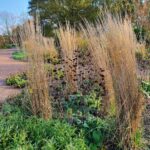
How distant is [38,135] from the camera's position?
373cm

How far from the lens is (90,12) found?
29688 mm

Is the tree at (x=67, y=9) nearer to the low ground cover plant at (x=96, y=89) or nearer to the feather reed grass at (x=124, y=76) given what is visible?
the low ground cover plant at (x=96, y=89)

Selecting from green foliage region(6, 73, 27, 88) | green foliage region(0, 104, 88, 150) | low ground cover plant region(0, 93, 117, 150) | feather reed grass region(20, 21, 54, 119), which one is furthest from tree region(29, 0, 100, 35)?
green foliage region(0, 104, 88, 150)

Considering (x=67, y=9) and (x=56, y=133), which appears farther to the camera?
(x=67, y=9)

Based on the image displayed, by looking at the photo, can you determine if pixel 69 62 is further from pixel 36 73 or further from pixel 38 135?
pixel 38 135

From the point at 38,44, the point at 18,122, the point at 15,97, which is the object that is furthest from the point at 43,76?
the point at 15,97

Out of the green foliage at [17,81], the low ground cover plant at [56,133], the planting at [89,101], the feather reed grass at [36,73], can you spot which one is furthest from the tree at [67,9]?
the low ground cover plant at [56,133]

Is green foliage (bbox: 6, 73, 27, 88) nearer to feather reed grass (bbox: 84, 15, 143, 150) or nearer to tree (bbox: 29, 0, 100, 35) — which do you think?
feather reed grass (bbox: 84, 15, 143, 150)

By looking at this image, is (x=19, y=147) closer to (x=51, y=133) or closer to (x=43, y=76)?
(x=51, y=133)

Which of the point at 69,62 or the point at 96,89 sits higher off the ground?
the point at 69,62

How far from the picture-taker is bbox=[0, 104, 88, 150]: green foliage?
349 cm

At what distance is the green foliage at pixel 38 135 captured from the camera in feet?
11.5

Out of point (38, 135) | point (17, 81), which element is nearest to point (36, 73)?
point (38, 135)

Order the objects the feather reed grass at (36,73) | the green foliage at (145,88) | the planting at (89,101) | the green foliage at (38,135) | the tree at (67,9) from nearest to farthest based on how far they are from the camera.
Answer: the green foliage at (38,135), the planting at (89,101), the green foliage at (145,88), the feather reed grass at (36,73), the tree at (67,9)
